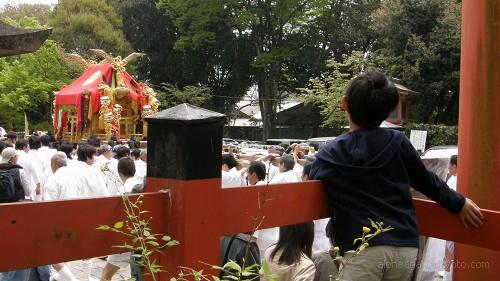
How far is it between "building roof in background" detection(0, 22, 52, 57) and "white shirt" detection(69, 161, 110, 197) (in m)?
3.05

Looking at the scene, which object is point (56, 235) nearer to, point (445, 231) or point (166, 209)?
point (166, 209)

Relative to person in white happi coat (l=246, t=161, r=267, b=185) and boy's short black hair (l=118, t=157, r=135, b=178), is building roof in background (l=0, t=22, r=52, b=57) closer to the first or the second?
boy's short black hair (l=118, t=157, r=135, b=178)

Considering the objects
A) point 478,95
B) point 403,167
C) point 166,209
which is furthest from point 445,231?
point 166,209

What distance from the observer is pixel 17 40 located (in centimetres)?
392

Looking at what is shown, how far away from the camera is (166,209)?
1.82 metres

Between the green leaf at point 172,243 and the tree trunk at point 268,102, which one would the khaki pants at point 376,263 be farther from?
the tree trunk at point 268,102

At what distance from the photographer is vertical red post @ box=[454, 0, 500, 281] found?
2.76 meters

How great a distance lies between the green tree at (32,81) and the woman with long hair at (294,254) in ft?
103

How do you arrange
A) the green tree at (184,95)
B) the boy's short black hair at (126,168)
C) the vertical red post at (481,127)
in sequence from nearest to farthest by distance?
the vertical red post at (481,127) < the boy's short black hair at (126,168) < the green tree at (184,95)

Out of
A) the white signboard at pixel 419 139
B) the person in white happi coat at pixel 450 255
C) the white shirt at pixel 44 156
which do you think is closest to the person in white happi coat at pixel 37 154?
the white shirt at pixel 44 156

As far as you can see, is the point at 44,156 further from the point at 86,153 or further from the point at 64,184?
the point at 64,184

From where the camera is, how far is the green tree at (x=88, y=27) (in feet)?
123

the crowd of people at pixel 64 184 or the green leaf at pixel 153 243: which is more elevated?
the green leaf at pixel 153 243

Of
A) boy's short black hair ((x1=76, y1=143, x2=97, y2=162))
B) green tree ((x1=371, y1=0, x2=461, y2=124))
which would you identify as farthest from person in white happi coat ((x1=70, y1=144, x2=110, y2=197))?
green tree ((x1=371, y1=0, x2=461, y2=124))
